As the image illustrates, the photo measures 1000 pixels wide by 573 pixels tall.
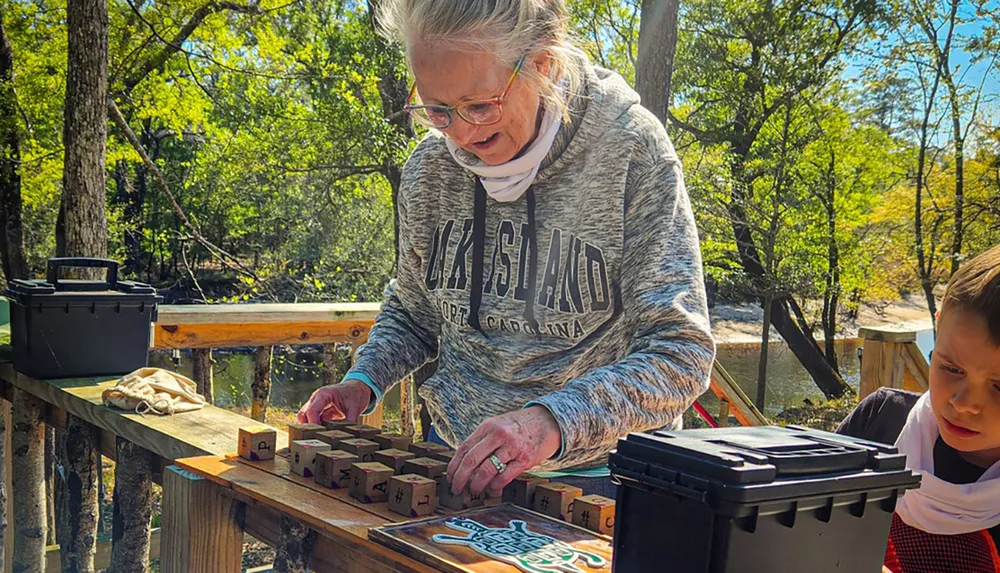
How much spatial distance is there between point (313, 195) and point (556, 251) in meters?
12.5

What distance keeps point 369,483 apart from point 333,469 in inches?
3.9

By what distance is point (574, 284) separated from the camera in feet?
5.05

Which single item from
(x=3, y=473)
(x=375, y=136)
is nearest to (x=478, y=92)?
(x=3, y=473)

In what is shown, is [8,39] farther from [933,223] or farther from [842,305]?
[842,305]

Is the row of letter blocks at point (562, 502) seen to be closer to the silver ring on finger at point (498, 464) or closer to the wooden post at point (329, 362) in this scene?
the silver ring on finger at point (498, 464)

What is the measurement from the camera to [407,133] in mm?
9883

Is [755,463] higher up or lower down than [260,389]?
higher up

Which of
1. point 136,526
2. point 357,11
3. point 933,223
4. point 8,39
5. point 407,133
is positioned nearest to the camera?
point 136,526

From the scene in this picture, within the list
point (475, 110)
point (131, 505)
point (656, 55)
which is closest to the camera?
point (475, 110)

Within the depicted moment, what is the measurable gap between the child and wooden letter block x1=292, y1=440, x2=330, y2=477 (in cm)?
93

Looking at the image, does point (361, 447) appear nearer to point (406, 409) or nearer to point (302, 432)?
point (302, 432)

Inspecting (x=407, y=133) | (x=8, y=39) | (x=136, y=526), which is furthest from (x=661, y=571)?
(x=8, y=39)

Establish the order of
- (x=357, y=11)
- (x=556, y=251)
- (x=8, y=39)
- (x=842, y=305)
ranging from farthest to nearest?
1. (x=842, y=305)
2. (x=357, y=11)
3. (x=8, y=39)
4. (x=556, y=251)

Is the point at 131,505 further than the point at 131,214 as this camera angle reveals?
No
